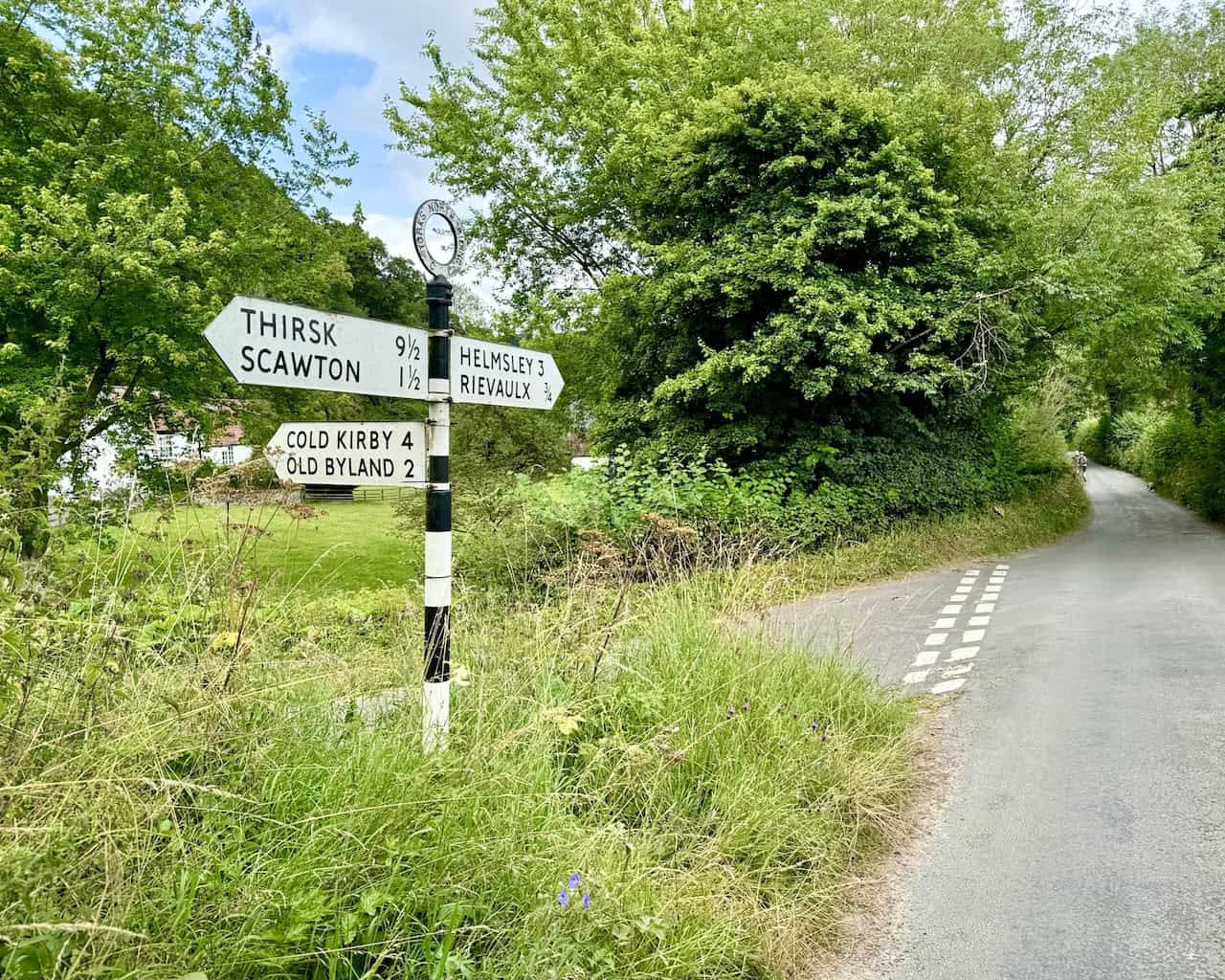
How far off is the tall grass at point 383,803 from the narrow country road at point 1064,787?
45 cm

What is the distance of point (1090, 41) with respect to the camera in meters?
16.5

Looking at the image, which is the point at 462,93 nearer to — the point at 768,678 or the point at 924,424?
the point at 924,424

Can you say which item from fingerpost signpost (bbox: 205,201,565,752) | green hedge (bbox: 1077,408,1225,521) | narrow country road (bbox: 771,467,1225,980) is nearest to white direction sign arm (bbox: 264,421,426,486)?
fingerpost signpost (bbox: 205,201,565,752)

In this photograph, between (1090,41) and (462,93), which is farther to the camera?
(462,93)

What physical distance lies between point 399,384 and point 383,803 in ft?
5.36

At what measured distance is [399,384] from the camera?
10.6 feet

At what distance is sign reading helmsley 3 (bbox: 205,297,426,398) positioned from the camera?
8.67 feet

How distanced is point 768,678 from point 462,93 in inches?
808

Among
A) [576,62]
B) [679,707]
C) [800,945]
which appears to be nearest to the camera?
[800,945]

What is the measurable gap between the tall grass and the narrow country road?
455 mm

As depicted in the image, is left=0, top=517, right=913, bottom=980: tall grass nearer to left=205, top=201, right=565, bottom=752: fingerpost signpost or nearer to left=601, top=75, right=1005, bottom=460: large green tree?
left=205, top=201, right=565, bottom=752: fingerpost signpost

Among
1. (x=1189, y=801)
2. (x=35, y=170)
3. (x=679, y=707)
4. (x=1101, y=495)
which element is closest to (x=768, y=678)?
(x=679, y=707)

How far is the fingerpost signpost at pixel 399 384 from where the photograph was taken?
285 cm

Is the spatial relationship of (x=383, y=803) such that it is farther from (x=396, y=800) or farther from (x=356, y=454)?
(x=356, y=454)
